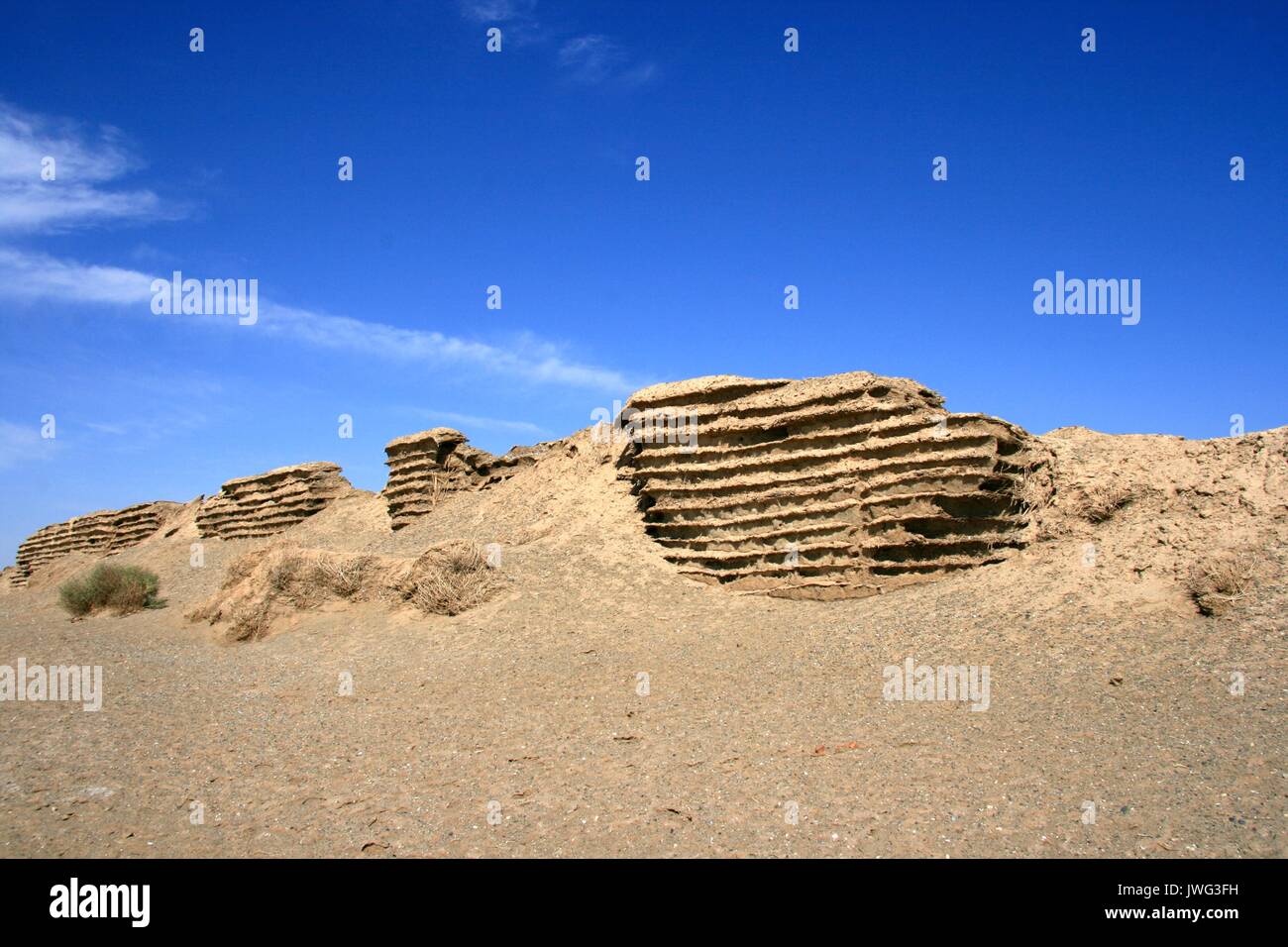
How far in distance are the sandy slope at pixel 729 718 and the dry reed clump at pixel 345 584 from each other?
435mm

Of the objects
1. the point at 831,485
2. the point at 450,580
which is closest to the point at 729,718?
the point at 831,485

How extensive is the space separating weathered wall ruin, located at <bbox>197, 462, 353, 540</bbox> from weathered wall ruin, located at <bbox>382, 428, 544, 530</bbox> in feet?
15.5

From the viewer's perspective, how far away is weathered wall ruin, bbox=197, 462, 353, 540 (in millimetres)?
26688

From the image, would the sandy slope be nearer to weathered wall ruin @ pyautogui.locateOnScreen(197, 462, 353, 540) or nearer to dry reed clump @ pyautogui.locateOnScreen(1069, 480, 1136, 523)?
dry reed clump @ pyautogui.locateOnScreen(1069, 480, 1136, 523)

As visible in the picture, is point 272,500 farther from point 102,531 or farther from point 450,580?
point 450,580

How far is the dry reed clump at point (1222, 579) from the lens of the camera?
8594 mm

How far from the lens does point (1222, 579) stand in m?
8.83

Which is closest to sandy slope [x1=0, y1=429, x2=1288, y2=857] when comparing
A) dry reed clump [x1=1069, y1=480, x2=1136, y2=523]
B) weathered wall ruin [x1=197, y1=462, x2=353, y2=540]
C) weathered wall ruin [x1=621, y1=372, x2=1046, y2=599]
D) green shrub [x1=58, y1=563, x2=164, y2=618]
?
dry reed clump [x1=1069, y1=480, x2=1136, y2=523]

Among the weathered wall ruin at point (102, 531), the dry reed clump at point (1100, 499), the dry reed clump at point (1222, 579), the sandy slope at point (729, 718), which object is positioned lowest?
the sandy slope at point (729, 718)

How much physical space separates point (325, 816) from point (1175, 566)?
29.5 feet

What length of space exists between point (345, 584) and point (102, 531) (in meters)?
25.2

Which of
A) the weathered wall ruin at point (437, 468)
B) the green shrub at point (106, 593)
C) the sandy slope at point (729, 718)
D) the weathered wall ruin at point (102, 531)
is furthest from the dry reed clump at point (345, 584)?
the weathered wall ruin at point (102, 531)

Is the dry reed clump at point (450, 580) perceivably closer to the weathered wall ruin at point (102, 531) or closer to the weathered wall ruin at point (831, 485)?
the weathered wall ruin at point (831, 485)

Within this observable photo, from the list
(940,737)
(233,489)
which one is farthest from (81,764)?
(233,489)
